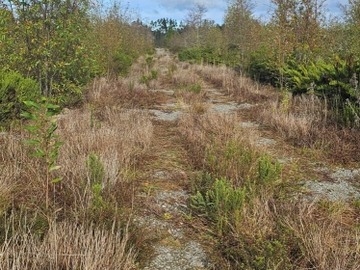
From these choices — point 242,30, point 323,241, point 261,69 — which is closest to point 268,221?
point 323,241

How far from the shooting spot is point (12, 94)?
5949mm

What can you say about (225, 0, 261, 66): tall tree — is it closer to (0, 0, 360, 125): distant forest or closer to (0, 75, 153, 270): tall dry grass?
(0, 0, 360, 125): distant forest

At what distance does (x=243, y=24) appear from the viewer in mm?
20047

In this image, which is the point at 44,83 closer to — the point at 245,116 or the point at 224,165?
the point at 245,116

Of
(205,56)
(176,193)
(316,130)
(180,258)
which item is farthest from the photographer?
(205,56)

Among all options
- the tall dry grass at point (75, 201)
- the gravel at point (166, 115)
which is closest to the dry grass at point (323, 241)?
the tall dry grass at point (75, 201)

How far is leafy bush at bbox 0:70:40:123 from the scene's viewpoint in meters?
5.67

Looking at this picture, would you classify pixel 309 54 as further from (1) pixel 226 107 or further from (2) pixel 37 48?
(2) pixel 37 48

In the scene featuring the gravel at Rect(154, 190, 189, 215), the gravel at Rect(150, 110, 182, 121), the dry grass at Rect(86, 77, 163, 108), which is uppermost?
the dry grass at Rect(86, 77, 163, 108)

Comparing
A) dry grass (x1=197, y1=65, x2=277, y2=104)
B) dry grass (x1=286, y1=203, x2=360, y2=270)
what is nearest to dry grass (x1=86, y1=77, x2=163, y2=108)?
dry grass (x1=197, y1=65, x2=277, y2=104)

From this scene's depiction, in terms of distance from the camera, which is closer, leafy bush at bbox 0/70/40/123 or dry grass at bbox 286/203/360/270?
dry grass at bbox 286/203/360/270

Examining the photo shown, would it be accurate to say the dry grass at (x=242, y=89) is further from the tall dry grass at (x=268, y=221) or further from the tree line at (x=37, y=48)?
the tall dry grass at (x=268, y=221)

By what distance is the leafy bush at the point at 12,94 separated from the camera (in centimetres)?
567

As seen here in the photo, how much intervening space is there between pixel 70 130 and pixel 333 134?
162 inches
